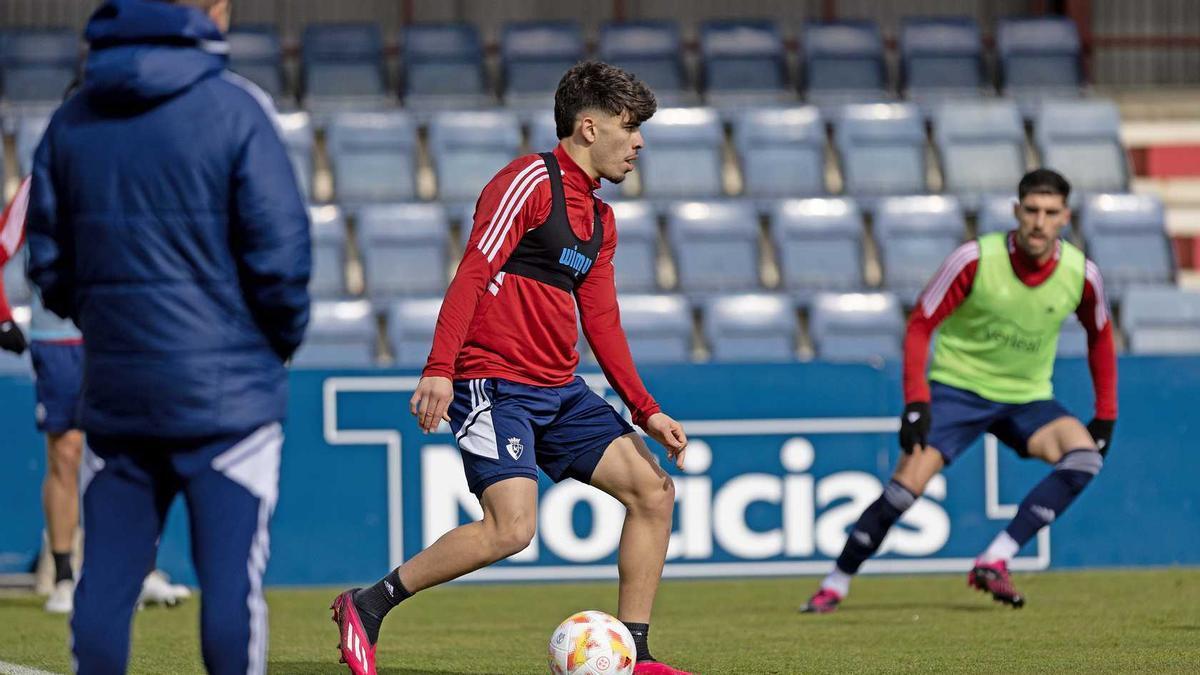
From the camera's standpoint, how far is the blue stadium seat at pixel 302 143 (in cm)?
1237

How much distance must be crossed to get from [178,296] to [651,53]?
1059cm

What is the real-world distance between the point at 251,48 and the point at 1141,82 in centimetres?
772

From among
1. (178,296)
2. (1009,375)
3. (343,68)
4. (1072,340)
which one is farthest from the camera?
(343,68)

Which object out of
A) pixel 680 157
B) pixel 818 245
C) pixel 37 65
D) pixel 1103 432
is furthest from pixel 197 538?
pixel 37 65

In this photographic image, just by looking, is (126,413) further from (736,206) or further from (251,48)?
(251,48)

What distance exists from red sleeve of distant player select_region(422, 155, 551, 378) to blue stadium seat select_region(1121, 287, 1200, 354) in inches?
289

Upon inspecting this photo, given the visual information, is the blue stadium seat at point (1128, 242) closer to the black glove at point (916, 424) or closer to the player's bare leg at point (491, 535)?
the black glove at point (916, 424)

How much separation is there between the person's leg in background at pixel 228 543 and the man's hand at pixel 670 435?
1.83 metres

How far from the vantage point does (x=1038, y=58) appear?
14258 mm

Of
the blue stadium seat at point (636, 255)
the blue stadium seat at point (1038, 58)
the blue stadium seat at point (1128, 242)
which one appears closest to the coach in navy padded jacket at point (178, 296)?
the blue stadium seat at point (636, 255)

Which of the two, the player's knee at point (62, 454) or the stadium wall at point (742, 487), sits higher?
the player's knee at point (62, 454)

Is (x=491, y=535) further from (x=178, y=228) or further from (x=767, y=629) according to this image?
(x=767, y=629)

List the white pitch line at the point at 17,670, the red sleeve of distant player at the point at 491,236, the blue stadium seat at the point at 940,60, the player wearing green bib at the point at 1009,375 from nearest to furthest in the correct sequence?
1. the red sleeve of distant player at the point at 491,236
2. the white pitch line at the point at 17,670
3. the player wearing green bib at the point at 1009,375
4. the blue stadium seat at the point at 940,60

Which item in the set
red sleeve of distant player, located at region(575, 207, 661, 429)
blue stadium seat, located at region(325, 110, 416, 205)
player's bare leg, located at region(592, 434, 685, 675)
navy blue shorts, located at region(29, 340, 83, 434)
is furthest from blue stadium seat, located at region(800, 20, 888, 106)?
player's bare leg, located at region(592, 434, 685, 675)
